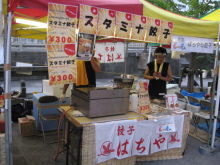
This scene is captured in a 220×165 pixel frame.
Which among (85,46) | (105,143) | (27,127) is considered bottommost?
(27,127)

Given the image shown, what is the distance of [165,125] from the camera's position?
3.26 m

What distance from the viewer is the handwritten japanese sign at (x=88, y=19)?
8.93ft

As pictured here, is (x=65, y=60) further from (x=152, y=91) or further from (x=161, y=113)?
(x=152, y=91)

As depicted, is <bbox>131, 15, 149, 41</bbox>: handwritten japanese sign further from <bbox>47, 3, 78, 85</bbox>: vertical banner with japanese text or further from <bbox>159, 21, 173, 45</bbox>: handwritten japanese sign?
<bbox>47, 3, 78, 85</bbox>: vertical banner with japanese text

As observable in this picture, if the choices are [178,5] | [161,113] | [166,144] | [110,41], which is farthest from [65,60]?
[178,5]

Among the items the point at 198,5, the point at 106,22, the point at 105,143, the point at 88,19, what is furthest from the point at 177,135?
the point at 198,5

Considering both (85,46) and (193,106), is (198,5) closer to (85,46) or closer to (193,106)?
(193,106)

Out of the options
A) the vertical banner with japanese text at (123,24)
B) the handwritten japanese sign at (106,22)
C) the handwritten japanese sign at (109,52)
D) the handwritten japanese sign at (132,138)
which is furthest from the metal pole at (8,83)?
the handwritten japanese sign at (109,52)

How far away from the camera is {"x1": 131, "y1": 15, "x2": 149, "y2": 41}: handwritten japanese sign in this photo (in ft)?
10.5

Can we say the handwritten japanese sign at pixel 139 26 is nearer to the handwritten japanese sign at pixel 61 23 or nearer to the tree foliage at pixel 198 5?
the handwritten japanese sign at pixel 61 23

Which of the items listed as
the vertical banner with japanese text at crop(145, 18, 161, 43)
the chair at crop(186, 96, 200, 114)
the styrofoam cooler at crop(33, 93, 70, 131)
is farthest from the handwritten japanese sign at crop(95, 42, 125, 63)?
the vertical banner with japanese text at crop(145, 18, 161, 43)

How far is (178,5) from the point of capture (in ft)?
36.2

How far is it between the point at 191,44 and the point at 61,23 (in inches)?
104

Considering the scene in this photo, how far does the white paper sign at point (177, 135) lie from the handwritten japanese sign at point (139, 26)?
55.9 inches
